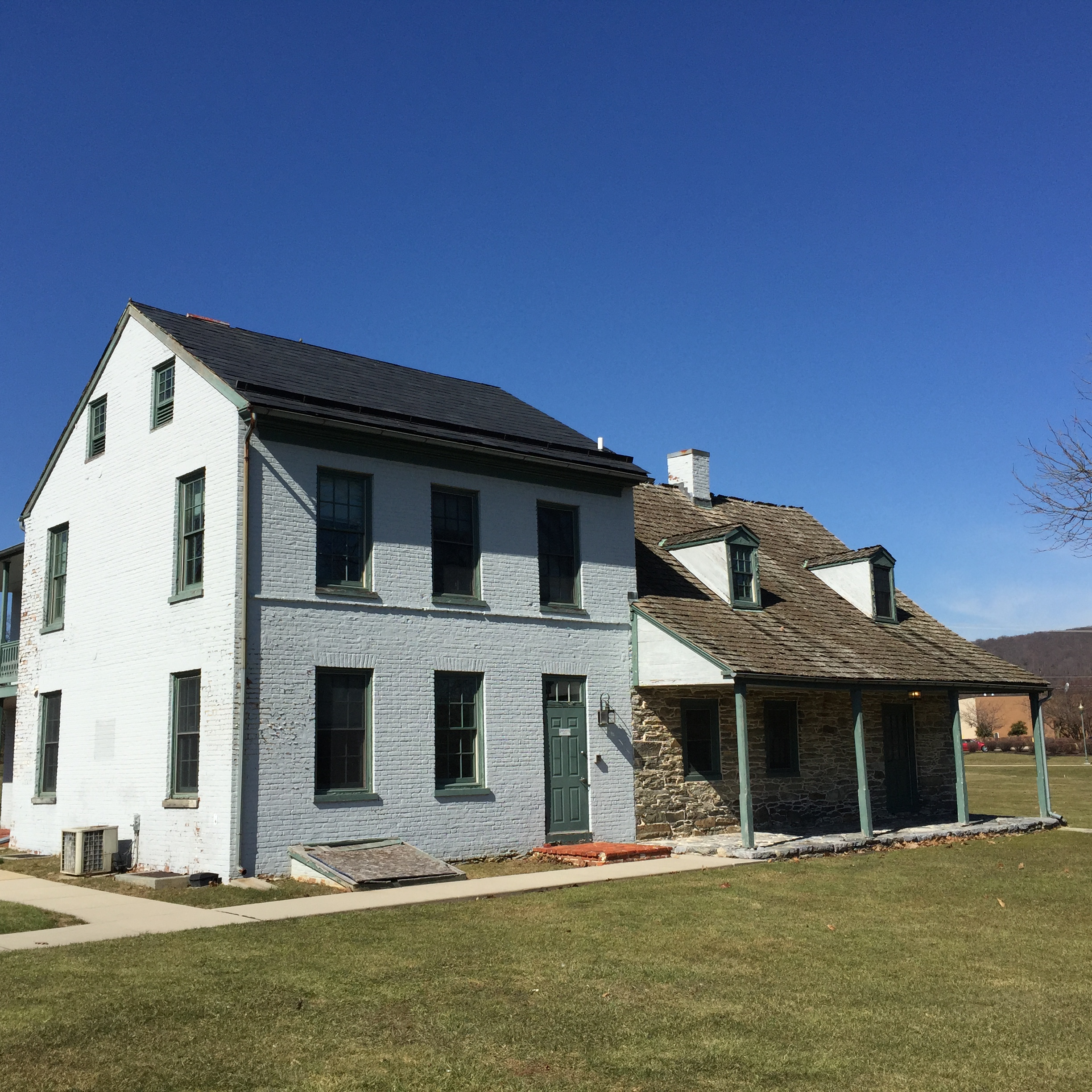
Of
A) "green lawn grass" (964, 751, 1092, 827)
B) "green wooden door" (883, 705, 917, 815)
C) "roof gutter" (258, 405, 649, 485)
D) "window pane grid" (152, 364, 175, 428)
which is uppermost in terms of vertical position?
"window pane grid" (152, 364, 175, 428)

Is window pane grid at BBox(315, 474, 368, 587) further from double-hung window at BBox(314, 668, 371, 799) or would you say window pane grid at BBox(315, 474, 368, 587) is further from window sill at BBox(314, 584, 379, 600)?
double-hung window at BBox(314, 668, 371, 799)

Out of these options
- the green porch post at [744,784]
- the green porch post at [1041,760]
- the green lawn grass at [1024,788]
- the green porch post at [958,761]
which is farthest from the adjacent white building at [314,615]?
the green lawn grass at [1024,788]

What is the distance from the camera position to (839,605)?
23.0m

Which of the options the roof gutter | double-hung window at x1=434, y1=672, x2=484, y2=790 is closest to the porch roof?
the roof gutter

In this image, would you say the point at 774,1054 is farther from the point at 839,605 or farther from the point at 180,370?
the point at 839,605

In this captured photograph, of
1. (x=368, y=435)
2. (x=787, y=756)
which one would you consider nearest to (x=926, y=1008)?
(x=368, y=435)

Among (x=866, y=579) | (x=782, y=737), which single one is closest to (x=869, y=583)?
(x=866, y=579)

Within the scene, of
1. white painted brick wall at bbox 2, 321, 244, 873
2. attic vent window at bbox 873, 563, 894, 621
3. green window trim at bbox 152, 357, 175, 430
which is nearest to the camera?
white painted brick wall at bbox 2, 321, 244, 873

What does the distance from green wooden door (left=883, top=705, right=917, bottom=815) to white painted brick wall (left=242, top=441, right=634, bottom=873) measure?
734cm

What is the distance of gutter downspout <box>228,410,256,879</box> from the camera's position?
46.3ft

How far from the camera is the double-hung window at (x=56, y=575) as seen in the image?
1989cm

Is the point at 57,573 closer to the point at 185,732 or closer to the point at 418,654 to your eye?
the point at 185,732

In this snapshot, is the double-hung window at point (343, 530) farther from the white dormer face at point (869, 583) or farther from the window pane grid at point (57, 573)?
the white dormer face at point (869, 583)

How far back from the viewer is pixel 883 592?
77.6 ft
